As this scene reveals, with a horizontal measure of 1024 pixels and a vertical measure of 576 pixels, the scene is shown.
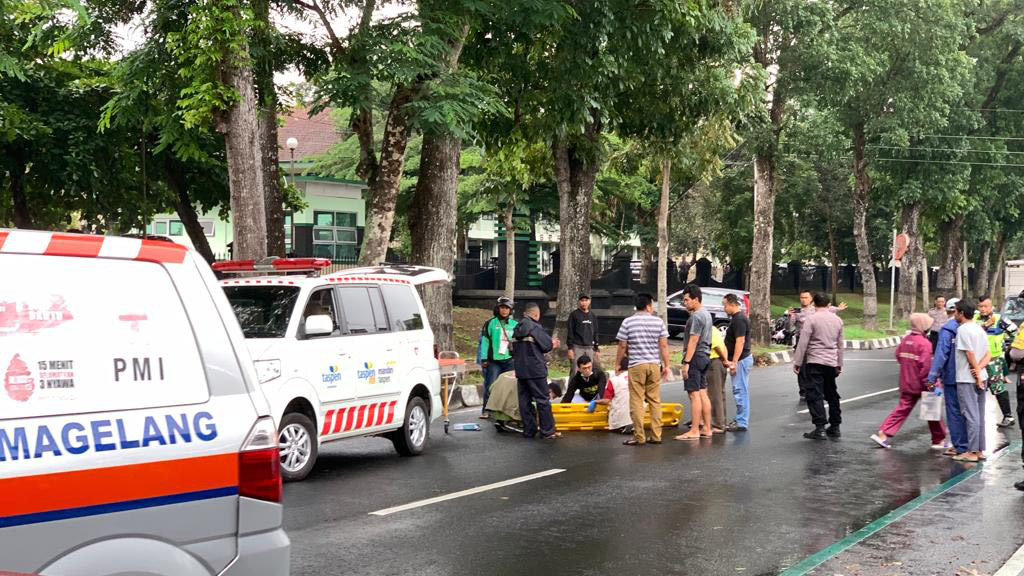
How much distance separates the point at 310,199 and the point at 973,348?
3154 cm

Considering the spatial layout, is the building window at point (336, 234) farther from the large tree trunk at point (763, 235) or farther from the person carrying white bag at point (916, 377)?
the person carrying white bag at point (916, 377)

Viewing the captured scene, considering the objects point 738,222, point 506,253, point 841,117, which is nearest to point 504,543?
point 506,253

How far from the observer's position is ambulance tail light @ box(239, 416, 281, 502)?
12.9ft

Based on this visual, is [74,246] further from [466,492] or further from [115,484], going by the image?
[466,492]

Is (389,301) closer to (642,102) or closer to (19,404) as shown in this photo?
(19,404)

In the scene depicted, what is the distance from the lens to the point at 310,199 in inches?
1585

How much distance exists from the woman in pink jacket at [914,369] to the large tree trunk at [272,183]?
10.3 m

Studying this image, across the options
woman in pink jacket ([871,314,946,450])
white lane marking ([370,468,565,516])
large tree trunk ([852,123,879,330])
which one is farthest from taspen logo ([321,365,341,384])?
large tree trunk ([852,123,879,330])

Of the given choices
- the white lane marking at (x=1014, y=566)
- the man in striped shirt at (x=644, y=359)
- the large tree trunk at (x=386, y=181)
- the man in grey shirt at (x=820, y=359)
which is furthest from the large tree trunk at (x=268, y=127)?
the white lane marking at (x=1014, y=566)

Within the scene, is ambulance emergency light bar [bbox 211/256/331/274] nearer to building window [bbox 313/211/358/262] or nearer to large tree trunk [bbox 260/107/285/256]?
large tree trunk [bbox 260/107/285/256]

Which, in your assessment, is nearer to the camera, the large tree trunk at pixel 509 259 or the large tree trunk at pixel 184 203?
the large tree trunk at pixel 184 203

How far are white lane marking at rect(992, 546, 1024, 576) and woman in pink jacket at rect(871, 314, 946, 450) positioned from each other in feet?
16.2

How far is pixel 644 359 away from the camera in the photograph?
12.6 meters

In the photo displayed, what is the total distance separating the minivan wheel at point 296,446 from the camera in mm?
9703
